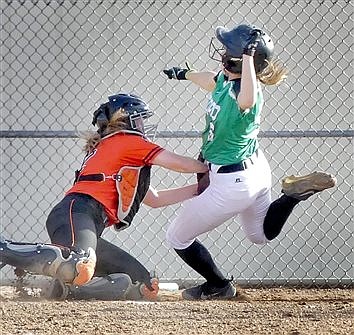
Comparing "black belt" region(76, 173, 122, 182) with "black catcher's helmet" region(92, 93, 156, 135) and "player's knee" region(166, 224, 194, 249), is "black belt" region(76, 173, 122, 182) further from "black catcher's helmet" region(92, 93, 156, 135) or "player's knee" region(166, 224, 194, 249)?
"player's knee" region(166, 224, 194, 249)

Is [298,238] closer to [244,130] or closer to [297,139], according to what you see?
[297,139]

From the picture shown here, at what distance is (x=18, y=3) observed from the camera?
726 centimetres

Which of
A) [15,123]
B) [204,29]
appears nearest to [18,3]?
[15,123]

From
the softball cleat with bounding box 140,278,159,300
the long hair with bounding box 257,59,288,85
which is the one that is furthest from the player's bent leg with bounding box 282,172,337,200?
the softball cleat with bounding box 140,278,159,300

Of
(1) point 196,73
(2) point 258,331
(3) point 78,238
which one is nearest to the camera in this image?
(2) point 258,331

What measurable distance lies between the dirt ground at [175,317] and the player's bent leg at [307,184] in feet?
2.09

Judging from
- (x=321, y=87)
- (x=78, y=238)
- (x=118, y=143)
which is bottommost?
(x=78, y=238)

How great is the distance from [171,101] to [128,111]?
1.50 m

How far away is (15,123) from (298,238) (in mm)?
2177

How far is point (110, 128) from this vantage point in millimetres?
5793

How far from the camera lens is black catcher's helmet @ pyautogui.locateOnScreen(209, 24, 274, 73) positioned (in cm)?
550

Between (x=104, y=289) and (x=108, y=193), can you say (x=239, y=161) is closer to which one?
(x=108, y=193)

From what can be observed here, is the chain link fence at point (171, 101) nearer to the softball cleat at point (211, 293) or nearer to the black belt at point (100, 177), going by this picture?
the softball cleat at point (211, 293)

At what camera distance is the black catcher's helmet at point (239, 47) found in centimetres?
550
